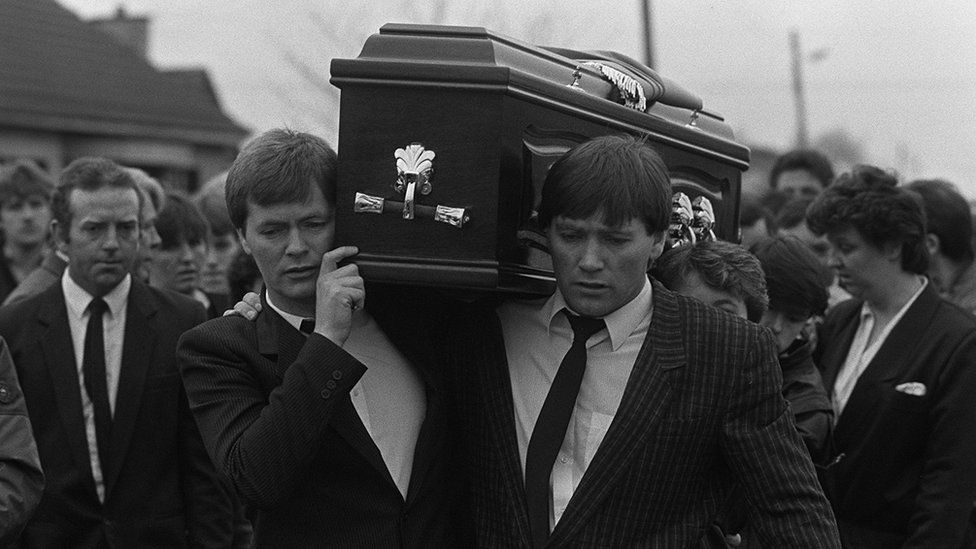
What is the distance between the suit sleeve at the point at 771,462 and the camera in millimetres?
2811

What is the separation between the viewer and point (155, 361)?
4301 millimetres

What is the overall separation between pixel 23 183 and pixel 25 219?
212 millimetres

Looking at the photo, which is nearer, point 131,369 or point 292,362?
point 292,362

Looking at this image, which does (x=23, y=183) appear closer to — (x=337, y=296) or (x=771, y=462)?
(x=337, y=296)

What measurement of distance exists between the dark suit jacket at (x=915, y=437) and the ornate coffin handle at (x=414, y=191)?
2029mm

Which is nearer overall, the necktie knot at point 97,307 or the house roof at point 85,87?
the necktie knot at point 97,307

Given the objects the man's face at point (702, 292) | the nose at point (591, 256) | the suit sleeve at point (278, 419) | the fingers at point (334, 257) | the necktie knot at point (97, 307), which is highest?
the nose at point (591, 256)

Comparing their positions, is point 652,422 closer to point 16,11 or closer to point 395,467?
point 395,467

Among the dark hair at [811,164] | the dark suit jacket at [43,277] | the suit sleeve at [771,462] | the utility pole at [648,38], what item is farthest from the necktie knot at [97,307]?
the utility pole at [648,38]

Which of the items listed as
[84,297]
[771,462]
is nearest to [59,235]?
[84,297]

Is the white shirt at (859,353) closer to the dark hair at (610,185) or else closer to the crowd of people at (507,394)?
the crowd of people at (507,394)

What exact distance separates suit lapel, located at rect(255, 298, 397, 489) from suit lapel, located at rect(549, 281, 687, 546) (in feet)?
1.52

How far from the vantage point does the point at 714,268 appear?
3557 mm

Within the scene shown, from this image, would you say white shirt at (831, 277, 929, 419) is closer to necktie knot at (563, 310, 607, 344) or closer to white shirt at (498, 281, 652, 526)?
white shirt at (498, 281, 652, 526)
